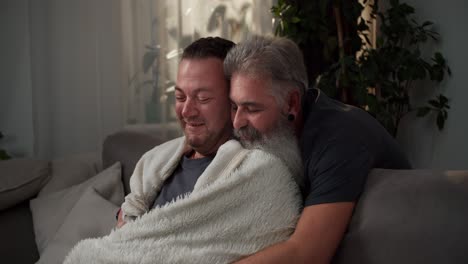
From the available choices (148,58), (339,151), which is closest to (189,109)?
(339,151)

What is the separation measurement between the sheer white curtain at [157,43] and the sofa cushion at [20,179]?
3.25 ft

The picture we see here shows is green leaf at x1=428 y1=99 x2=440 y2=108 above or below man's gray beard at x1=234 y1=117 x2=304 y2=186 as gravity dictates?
below

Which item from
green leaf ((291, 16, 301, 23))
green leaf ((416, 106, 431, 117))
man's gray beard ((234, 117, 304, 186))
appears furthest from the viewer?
green leaf ((291, 16, 301, 23))

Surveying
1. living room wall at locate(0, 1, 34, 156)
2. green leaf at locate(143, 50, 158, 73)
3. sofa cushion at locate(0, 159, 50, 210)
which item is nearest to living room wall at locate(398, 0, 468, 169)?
green leaf at locate(143, 50, 158, 73)

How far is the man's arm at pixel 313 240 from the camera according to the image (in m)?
1.11

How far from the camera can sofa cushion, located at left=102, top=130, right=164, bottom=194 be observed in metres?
2.15

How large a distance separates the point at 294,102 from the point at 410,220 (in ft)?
1.33

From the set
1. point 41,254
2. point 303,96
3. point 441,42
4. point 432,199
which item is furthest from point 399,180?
point 441,42

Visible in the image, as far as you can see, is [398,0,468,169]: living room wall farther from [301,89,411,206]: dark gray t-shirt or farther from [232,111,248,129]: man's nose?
[232,111,248,129]: man's nose

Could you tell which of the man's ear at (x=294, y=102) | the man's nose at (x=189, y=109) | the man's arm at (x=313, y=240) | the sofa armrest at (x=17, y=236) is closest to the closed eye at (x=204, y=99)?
the man's nose at (x=189, y=109)

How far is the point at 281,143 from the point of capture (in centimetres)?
128

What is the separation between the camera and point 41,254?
6.42 feet

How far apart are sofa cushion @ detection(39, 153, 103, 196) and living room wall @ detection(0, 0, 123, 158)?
69 centimetres

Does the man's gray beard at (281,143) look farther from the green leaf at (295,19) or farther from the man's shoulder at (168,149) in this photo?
the green leaf at (295,19)
